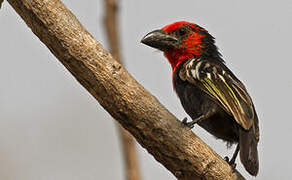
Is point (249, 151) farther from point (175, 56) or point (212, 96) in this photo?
point (175, 56)

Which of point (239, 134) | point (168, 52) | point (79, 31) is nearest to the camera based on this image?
point (79, 31)

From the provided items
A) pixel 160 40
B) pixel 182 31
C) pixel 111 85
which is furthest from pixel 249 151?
pixel 182 31

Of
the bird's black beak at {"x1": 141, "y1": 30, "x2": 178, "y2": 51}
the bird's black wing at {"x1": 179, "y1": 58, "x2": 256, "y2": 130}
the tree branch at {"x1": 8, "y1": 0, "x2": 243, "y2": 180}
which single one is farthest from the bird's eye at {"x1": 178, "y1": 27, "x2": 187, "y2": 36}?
the tree branch at {"x1": 8, "y1": 0, "x2": 243, "y2": 180}

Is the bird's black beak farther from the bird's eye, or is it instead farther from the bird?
the bird's eye

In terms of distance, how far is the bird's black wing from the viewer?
4.27 m

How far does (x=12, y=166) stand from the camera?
8.94m

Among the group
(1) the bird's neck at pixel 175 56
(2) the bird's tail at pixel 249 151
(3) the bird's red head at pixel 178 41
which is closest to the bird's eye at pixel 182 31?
(3) the bird's red head at pixel 178 41

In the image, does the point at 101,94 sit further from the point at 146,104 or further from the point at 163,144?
the point at 163,144

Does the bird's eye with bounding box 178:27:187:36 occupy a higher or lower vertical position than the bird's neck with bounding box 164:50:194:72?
higher

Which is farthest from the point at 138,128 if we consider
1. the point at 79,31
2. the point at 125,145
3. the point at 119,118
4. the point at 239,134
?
the point at 125,145

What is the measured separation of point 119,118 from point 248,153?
47.6 inches

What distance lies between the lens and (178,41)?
18.2 feet

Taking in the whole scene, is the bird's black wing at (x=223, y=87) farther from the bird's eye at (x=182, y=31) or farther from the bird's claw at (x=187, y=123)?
the bird's eye at (x=182, y=31)

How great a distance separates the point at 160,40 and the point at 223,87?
1218mm
